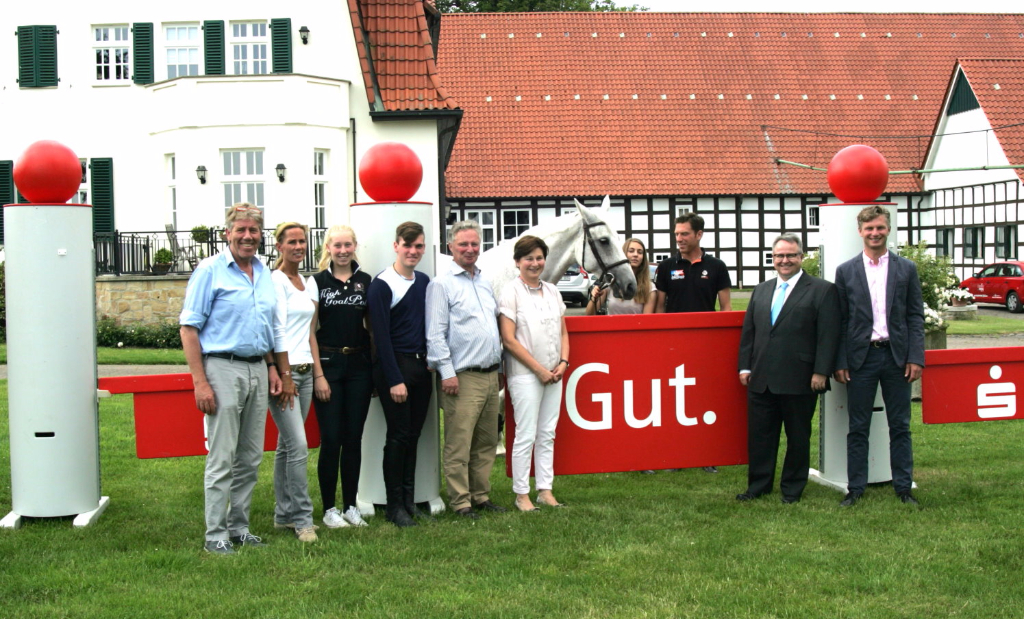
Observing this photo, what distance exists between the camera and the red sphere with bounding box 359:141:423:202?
245 inches

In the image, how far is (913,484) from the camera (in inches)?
266

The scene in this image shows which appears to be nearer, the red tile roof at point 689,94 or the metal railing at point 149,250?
the metal railing at point 149,250

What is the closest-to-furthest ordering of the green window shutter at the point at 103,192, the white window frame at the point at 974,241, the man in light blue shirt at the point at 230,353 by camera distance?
the man in light blue shirt at the point at 230,353, the green window shutter at the point at 103,192, the white window frame at the point at 974,241

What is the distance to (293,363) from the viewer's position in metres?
5.63

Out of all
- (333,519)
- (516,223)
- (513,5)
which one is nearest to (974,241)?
(516,223)

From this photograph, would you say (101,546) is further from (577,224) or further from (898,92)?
(898,92)

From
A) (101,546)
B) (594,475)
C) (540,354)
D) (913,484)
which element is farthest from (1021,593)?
(101,546)

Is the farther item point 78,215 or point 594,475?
point 594,475

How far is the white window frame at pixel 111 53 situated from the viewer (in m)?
21.4

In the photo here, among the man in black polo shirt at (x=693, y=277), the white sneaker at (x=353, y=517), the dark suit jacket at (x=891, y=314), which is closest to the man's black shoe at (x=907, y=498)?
the dark suit jacket at (x=891, y=314)

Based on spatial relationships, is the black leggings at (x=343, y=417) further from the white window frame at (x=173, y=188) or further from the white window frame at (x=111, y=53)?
the white window frame at (x=111, y=53)

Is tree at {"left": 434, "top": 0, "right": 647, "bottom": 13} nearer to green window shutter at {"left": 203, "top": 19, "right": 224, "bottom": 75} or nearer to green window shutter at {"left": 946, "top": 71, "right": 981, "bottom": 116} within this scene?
green window shutter at {"left": 946, "top": 71, "right": 981, "bottom": 116}

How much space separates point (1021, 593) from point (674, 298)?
3.62m

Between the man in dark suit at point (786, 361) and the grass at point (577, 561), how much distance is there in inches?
9.5
